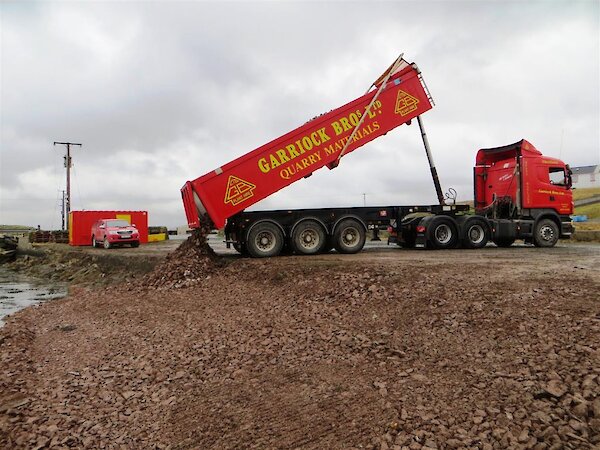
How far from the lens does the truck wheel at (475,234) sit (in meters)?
14.7

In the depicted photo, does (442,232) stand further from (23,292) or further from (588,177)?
(588,177)

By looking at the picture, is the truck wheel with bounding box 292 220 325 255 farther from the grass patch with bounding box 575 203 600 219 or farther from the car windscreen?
the grass patch with bounding box 575 203 600 219

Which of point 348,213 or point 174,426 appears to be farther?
point 348,213

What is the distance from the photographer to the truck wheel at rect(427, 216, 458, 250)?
1437 cm

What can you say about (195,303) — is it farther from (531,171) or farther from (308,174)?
(531,171)

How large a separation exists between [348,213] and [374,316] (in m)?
6.96

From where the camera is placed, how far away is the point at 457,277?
8148mm

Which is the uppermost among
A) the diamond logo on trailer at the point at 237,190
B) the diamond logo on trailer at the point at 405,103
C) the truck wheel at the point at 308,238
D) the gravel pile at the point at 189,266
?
the diamond logo on trailer at the point at 405,103

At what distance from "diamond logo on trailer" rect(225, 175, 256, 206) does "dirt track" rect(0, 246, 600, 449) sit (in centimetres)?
389

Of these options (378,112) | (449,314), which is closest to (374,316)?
(449,314)

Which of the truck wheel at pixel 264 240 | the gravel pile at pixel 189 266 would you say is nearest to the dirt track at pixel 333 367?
the gravel pile at pixel 189 266

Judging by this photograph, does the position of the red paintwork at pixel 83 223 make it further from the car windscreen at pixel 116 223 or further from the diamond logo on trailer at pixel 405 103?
the diamond logo on trailer at pixel 405 103

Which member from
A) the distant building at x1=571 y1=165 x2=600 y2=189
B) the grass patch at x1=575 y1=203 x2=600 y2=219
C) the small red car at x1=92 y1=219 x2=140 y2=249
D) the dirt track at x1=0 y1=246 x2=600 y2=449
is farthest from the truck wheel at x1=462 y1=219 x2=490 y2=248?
the distant building at x1=571 y1=165 x2=600 y2=189

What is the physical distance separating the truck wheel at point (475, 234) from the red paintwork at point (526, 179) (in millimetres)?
1765
